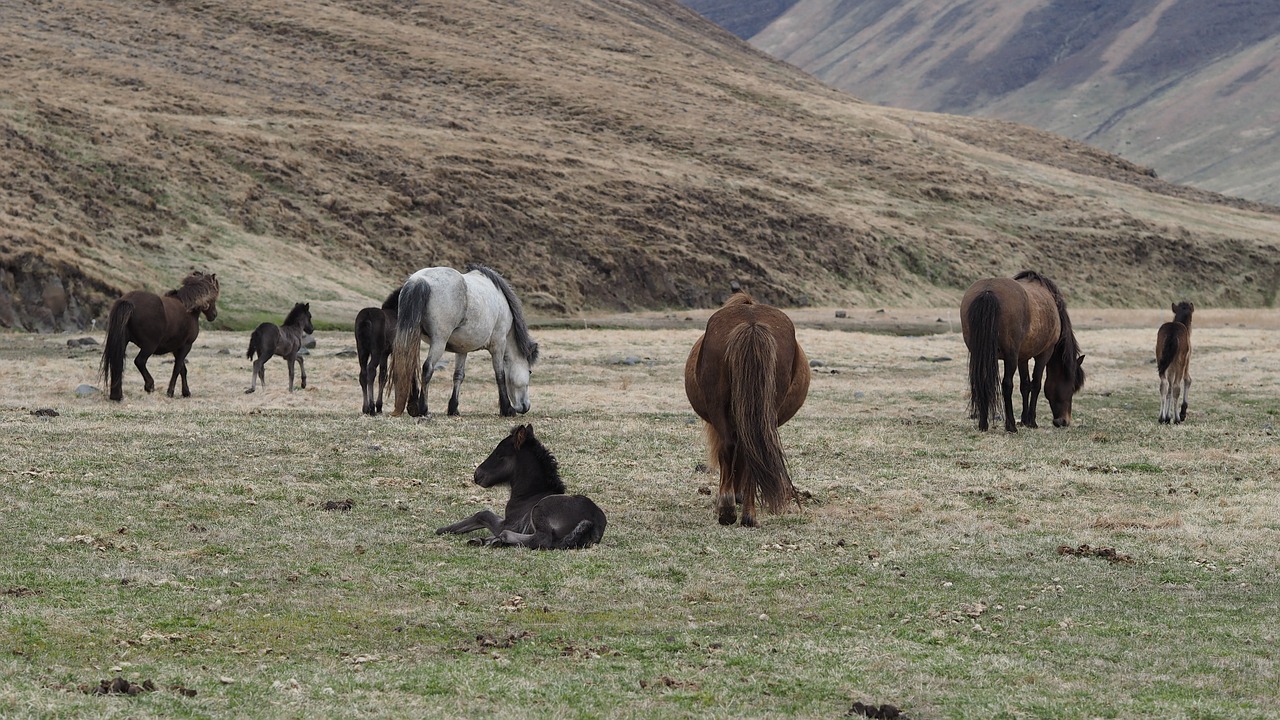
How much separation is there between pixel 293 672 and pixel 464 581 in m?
2.58

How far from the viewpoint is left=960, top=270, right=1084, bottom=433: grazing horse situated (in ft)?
66.3

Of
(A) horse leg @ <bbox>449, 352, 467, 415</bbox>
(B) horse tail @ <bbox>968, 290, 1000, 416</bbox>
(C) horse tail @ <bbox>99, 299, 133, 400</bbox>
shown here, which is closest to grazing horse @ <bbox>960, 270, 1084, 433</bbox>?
(B) horse tail @ <bbox>968, 290, 1000, 416</bbox>

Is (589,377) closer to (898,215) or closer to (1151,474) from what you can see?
(1151,474)

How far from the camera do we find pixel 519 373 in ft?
71.8

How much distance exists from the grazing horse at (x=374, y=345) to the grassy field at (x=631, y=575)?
60cm

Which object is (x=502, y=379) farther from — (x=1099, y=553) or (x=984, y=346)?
(x=1099, y=553)

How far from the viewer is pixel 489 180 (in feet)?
243

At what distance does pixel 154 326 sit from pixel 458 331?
17.4 ft

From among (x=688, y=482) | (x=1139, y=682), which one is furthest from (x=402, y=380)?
(x=1139, y=682)

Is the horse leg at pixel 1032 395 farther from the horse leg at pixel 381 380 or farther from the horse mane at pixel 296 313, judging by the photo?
the horse mane at pixel 296 313

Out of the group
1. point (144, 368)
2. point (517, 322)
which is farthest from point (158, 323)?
point (517, 322)

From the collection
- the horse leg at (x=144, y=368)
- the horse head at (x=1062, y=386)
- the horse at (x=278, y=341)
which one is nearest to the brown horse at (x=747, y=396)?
the horse head at (x=1062, y=386)

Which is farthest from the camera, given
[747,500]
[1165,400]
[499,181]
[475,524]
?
[499,181]

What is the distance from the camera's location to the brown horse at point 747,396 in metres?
12.3
